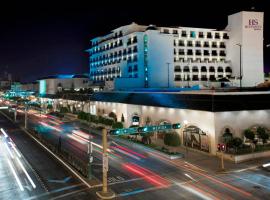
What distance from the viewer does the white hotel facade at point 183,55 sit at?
96.1 m

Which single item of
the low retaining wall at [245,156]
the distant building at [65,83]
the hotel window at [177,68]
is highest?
the hotel window at [177,68]

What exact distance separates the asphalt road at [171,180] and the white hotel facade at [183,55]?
57449 millimetres

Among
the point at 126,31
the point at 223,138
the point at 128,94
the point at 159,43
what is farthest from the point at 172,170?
the point at 126,31

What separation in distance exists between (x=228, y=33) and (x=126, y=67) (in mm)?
37525

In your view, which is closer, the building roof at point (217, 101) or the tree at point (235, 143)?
the tree at point (235, 143)

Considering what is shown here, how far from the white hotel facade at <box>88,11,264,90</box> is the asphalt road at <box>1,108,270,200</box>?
57.4m

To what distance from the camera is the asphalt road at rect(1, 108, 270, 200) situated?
2483 cm

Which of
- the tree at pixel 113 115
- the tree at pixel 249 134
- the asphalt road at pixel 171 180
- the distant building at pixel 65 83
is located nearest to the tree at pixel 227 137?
the tree at pixel 249 134

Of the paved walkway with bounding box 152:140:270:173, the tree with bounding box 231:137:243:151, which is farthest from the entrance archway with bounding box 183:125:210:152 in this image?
the tree with bounding box 231:137:243:151

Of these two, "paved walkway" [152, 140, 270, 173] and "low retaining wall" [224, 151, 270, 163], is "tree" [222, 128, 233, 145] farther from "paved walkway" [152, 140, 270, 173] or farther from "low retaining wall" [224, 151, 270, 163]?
"low retaining wall" [224, 151, 270, 163]

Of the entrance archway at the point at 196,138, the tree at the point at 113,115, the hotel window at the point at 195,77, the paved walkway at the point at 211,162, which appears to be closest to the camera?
the paved walkway at the point at 211,162

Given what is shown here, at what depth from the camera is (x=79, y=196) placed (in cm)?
2456

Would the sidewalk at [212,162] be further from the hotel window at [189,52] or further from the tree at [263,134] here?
the hotel window at [189,52]

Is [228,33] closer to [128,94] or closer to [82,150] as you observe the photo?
[128,94]
